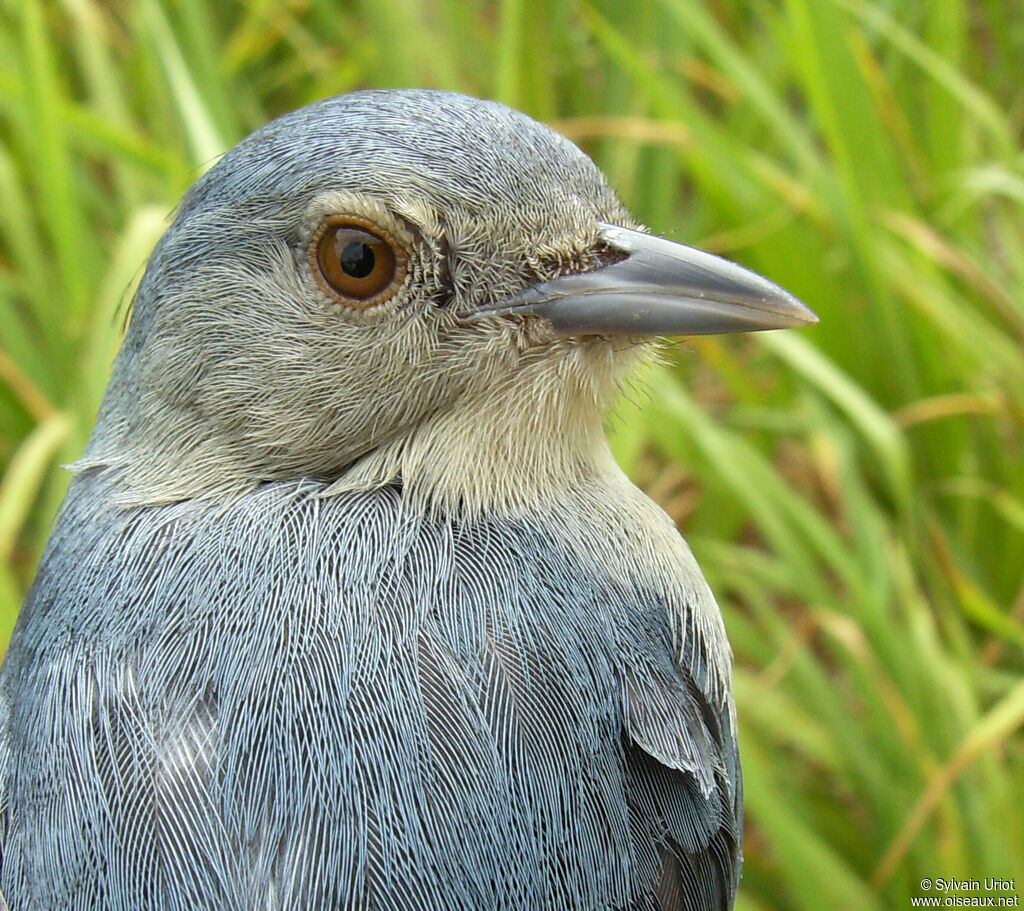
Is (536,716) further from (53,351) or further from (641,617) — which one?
(53,351)

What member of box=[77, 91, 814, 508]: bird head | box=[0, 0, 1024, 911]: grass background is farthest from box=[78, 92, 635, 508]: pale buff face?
box=[0, 0, 1024, 911]: grass background

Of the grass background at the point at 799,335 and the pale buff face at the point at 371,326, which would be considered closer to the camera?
the pale buff face at the point at 371,326

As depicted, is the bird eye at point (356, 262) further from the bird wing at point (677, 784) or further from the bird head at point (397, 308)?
the bird wing at point (677, 784)

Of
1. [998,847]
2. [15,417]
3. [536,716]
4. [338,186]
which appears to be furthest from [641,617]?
[15,417]

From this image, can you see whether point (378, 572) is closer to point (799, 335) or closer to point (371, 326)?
point (371, 326)

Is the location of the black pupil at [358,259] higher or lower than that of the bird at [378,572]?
higher

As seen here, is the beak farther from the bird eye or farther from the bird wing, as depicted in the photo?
the bird wing

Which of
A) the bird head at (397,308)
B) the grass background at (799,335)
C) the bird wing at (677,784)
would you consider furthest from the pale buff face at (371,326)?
the grass background at (799,335)
